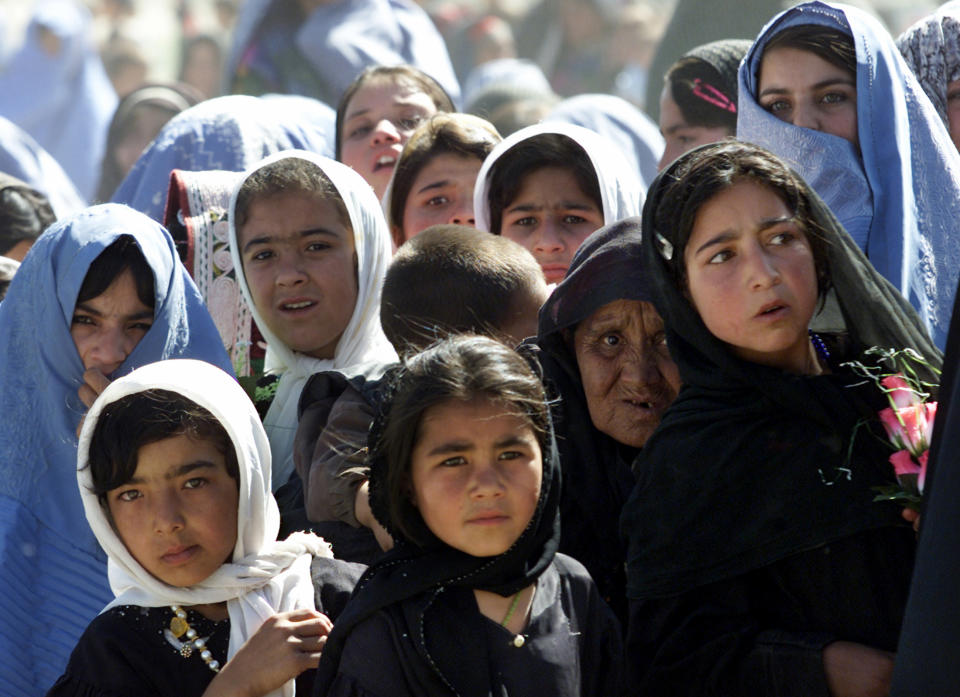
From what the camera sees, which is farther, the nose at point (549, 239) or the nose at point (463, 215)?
the nose at point (463, 215)

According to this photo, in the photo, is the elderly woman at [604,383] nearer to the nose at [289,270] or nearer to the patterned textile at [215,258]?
the nose at [289,270]

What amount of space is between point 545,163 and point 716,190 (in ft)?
4.70

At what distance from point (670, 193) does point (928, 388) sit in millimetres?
607

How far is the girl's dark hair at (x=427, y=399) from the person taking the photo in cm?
256

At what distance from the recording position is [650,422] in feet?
9.69

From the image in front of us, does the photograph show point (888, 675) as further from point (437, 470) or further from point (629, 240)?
point (629, 240)

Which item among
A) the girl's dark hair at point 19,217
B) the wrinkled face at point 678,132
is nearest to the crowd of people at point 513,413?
the wrinkled face at point 678,132

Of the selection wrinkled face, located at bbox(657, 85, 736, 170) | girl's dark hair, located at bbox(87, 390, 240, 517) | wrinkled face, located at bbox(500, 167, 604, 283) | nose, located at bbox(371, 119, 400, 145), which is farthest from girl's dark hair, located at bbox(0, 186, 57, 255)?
girl's dark hair, located at bbox(87, 390, 240, 517)

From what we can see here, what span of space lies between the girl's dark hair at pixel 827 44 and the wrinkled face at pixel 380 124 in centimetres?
181

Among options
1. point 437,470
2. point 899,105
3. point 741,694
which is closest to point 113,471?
point 437,470

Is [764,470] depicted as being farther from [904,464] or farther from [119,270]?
[119,270]

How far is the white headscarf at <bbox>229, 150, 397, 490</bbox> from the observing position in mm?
3676

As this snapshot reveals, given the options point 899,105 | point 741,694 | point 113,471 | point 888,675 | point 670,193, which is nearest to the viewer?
point 888,675

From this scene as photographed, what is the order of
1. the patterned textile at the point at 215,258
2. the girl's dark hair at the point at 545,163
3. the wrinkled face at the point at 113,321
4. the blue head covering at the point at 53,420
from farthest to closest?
the patterned textile at the point at 215,258 → the girl's dark hair at the point at 545,163 → the wrinkled face at the point at 113,321 → the blue head covering at the point at 53,420
